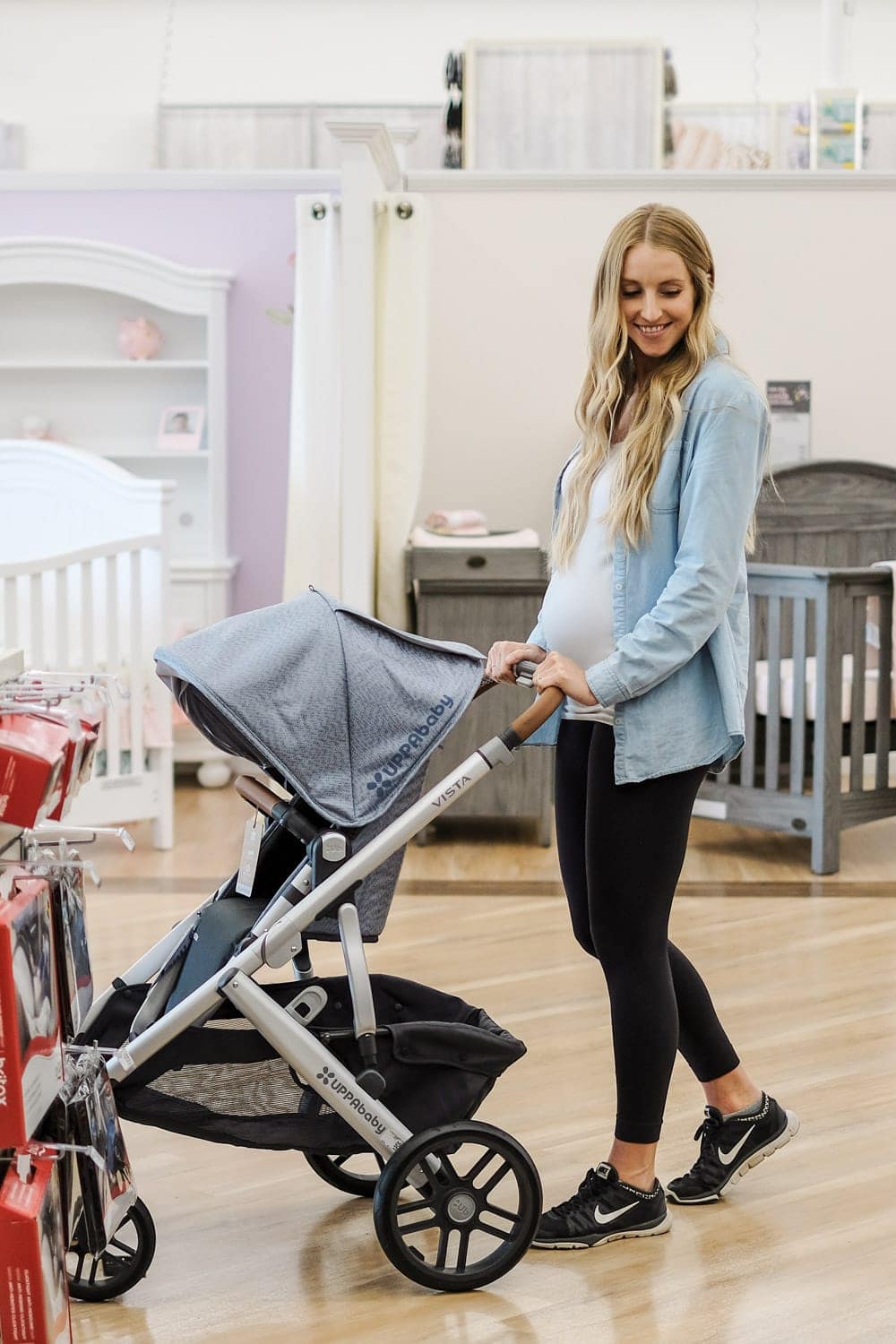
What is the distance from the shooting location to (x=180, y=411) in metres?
5.37

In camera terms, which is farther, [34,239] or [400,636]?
[34,239]

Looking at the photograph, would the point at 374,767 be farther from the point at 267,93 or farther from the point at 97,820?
the point at 267,93

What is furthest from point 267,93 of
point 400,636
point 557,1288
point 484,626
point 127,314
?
point 557,1288

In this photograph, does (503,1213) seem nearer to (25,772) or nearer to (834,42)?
(25,772)

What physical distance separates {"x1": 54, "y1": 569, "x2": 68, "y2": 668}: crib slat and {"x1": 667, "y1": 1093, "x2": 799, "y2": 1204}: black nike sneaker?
2.29 meters

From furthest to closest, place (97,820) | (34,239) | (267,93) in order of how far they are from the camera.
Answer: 1. (267,93)
2. (34,239)
3. (97,820)

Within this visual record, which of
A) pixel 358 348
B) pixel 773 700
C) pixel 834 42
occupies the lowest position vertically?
pixel 773 700

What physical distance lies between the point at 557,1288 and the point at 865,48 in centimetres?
738

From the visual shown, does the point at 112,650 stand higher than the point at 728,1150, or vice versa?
the point at 112,650

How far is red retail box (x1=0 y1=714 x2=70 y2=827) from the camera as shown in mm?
1425

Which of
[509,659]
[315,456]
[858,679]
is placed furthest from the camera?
[315,456]

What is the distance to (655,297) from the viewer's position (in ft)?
5.80

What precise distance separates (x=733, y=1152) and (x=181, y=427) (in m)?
3.88

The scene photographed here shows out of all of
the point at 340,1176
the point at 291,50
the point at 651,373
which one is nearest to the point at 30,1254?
the point at 340,1176
